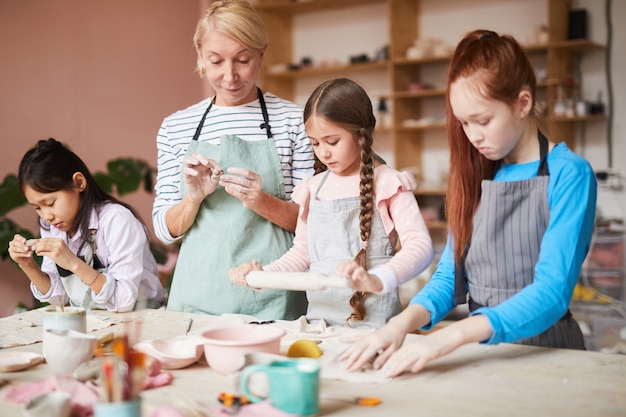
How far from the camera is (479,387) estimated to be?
51.1 inches

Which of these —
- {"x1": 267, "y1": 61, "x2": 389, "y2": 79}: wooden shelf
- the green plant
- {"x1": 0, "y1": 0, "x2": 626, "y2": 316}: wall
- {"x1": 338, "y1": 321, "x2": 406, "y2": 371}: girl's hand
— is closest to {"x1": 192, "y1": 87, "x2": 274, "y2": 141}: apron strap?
{"x1": 338, "y1": 321, "x2": 406, "y2": 371}: girl's hand

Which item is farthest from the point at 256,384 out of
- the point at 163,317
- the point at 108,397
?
the point at 163,317

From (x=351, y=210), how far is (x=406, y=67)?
3723mm

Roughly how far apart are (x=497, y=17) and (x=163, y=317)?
12.9ft

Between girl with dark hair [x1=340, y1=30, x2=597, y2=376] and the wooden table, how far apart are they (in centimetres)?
6

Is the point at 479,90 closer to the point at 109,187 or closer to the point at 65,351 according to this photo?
the point at 65,351

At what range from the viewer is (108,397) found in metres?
1.03

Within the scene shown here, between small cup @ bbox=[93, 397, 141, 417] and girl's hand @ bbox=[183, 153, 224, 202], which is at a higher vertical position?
girl's hand @ bbox=[183, 153, 224, 202]

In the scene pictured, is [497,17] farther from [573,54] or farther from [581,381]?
[581,381]

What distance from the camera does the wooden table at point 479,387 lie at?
3.90 feet

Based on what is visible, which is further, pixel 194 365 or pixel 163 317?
pixel 163 317

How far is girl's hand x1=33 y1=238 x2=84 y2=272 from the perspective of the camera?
207 cm

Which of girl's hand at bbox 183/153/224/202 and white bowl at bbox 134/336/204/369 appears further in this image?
girl's hand at bbox 183/153/224/202

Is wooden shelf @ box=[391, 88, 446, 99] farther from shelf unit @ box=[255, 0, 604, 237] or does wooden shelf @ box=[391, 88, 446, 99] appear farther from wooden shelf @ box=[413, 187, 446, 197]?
wooden shelf @ box=[413, 187, 446, 197]
